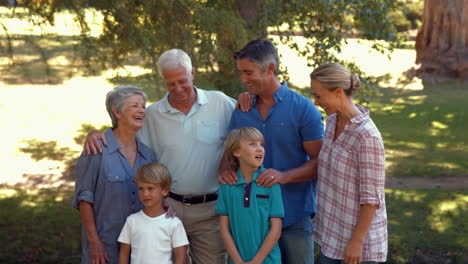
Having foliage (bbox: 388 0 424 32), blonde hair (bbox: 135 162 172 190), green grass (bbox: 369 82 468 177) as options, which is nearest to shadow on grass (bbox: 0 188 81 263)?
blonde hair (bbox: 135 162 172 190)

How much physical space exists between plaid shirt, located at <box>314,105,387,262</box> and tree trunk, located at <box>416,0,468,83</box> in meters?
14.6

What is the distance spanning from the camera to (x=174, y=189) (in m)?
3.67

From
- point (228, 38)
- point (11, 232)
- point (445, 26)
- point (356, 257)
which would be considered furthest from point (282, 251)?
point (445, 26)

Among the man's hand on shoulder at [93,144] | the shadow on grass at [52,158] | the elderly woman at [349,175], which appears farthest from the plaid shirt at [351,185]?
the shadow on grass at [52,158]

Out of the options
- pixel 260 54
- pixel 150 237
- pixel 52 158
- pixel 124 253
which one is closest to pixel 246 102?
pixel 260 54

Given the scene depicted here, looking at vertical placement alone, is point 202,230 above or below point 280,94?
below

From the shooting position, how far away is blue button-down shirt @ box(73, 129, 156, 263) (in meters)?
3.37

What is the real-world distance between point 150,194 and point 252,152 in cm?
62

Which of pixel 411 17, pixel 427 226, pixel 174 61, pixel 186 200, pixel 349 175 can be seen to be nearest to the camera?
pixel 349 175

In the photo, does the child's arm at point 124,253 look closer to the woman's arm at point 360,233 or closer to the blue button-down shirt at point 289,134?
the blue button-down shirt at point 289,134

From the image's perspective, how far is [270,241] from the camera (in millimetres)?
3328

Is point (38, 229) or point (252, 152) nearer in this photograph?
point (252, 152)

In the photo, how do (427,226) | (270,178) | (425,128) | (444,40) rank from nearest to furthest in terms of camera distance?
(270,178) < (427,226) < (425,128) < (444,40)

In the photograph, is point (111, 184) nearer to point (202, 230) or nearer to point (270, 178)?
point (202, 230)
